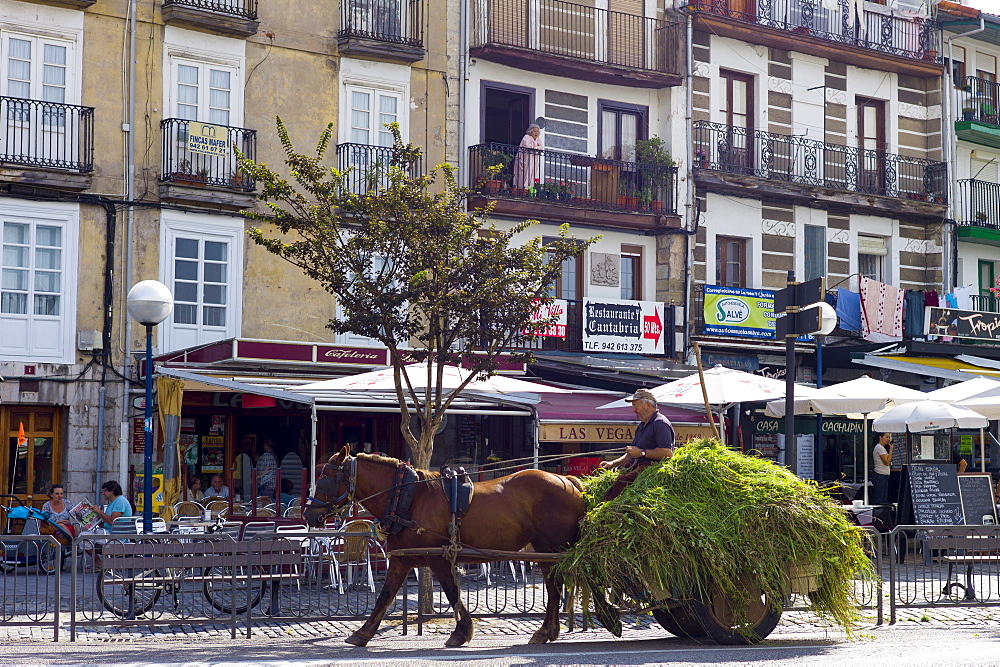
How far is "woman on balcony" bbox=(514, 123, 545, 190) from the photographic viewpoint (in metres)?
26.7

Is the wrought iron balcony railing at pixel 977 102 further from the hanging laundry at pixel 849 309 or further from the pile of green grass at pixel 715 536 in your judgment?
the pile of green grass at pixel 715 536

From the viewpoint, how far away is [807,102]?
102ft

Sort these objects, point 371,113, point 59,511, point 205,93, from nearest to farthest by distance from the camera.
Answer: point 59,511 < point 205,93 < point 371,113

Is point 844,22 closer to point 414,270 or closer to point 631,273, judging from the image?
point 631,273

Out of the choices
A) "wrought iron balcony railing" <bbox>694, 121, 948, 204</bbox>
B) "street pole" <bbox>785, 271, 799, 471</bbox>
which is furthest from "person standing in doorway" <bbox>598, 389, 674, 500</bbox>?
"wrought iron balcony railing" <bbox>694, 121, 948, 204</bbox>

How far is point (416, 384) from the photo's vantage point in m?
17.6

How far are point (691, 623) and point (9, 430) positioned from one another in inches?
559

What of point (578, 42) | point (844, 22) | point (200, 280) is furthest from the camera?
point (844, 22)

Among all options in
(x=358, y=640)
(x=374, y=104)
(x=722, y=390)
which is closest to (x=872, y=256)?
(x=374, y=104)

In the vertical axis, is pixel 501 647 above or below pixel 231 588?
below

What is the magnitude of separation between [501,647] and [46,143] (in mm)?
14337

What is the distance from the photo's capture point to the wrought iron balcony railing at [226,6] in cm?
2303

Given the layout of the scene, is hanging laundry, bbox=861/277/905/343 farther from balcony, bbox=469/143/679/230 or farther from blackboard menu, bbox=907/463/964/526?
blackboard menu, bbox=907/463/964/526

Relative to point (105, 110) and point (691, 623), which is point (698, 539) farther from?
point (105, 110)
